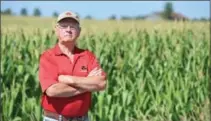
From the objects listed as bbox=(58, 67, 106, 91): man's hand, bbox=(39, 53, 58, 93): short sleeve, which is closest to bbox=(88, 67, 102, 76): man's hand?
bbox=(58, 67, 106, 91): man's hand

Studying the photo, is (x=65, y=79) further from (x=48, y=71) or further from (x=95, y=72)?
(x=95, y=72)

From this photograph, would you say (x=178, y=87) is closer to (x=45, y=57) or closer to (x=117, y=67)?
(x=117, y=67)

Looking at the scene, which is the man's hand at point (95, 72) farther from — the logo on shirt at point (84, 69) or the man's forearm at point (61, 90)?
the man's forearm at point (61, 90)

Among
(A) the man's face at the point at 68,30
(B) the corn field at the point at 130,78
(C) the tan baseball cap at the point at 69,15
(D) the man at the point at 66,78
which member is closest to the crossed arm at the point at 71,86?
(D) the man at the point at 66,78

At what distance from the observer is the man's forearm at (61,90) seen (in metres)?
3.60

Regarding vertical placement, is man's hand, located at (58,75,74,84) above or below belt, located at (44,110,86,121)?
above

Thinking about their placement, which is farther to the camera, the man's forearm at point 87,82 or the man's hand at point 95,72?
the man's hand at point 95,72

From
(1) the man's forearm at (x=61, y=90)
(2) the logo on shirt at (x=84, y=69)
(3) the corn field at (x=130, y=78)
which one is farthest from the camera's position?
(3) the corn field at (x=130, y=78)

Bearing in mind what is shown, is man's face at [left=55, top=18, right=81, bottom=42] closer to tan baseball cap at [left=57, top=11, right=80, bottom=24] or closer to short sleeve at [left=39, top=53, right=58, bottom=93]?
tan baseball cap at [left=57, top=11, right=80, bottom=24]

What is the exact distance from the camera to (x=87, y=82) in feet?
12.0

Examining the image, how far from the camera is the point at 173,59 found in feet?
25.6

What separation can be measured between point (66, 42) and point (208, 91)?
14.0 feet

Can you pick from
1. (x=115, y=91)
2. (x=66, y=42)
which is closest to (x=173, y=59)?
(x=115, y=91)

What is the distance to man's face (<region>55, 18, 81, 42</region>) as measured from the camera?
365 centimetres
